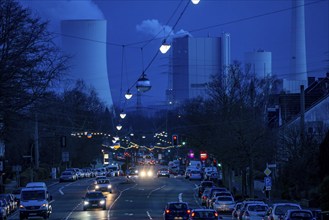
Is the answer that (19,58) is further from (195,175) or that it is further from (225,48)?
(225,48)

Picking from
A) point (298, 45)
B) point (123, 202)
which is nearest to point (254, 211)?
point (123, 202)

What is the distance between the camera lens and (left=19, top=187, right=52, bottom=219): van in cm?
4306

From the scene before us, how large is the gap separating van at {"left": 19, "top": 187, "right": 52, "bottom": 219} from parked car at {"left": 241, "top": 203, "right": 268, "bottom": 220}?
1257cm

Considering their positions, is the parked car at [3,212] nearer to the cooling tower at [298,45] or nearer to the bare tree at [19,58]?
the bare tree at [19,58]

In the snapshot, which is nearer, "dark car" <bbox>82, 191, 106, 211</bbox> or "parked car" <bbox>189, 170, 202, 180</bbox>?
"dark car" <bbox>82, 191, 106, 211</bbox>

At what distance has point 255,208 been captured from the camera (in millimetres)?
36875

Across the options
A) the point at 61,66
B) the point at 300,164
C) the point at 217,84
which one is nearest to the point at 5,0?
the point at 61,66

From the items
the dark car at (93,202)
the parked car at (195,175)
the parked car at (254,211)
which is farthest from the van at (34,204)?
the parked car at (195,175)

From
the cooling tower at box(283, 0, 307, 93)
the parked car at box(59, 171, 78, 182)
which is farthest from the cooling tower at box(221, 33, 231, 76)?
the parked car at box(59, 171, 78, 182)

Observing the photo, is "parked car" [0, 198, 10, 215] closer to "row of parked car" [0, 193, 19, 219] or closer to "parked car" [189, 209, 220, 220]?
"row of parked car" [0, 193, 19, 219]

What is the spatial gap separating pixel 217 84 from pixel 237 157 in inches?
674

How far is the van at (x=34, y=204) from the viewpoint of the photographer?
43.1 metres

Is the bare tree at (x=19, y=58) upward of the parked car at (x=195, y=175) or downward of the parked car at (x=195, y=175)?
upward

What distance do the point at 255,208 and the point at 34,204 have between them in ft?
45.7
